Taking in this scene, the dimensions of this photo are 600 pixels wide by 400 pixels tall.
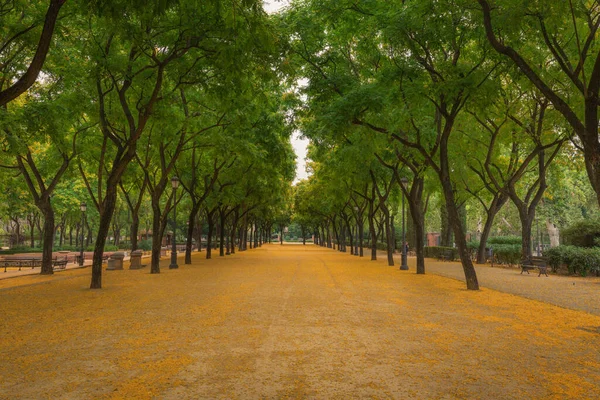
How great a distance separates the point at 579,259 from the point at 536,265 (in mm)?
1881

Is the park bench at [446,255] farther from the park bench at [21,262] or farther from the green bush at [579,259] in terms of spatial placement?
the park bench at [21,262]

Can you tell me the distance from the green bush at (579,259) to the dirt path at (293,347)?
10.2m

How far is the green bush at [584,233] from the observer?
26.8 m

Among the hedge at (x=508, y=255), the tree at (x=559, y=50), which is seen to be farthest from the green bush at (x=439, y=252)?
the tree at (x=559, y=50)

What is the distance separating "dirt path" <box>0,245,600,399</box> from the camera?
5168mm

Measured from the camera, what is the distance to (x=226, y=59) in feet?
36.4

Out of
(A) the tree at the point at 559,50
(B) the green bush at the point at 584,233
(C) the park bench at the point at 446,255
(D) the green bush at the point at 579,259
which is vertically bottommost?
(C) the park bench at the point at 446,255

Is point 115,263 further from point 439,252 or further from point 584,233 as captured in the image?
point 584,233

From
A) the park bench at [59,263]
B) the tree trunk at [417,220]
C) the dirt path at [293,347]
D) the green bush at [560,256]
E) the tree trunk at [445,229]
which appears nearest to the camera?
the dirt path at [293,347]

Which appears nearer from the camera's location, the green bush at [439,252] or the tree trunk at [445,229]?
the green bush at [439,252]

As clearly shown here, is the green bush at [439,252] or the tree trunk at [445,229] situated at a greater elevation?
the tree trunk at [445,229]

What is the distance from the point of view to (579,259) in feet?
68.9

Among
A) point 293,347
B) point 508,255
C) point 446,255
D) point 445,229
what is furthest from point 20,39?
point 445,229

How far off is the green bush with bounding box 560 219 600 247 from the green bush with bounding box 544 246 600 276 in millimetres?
5553
